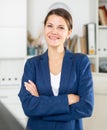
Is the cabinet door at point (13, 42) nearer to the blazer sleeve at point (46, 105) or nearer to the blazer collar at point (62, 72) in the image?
the blazer collar at point (62, 72)

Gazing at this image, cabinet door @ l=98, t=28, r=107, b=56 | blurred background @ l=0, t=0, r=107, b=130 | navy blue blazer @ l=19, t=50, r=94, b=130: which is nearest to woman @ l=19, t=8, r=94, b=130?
navy blue blazer @ l=19, t=50, r=94, b=130

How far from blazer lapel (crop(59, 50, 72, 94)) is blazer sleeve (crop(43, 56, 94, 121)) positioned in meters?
0.07

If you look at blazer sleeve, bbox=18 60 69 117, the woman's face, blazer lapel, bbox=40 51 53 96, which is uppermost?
the woman's face

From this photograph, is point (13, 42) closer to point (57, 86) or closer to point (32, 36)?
point (32, 36)

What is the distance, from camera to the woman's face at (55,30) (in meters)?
1.61

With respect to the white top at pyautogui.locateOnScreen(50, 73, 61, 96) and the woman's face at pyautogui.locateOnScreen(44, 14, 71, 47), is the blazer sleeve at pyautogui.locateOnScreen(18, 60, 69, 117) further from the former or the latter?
the woman's face at pyautogui.locateOnScreen(44, 14, 71, 47)

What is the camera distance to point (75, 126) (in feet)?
5.09

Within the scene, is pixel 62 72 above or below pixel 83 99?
above

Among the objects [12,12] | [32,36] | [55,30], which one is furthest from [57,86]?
[32,36]

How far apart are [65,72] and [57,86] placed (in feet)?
0.35

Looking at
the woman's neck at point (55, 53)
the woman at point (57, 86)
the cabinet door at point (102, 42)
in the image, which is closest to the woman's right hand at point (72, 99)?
the woman at point (57, 86)

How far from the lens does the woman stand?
1503 millimetres

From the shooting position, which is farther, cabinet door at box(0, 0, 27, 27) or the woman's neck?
cabinet door at box(0, 0, 27, 27)

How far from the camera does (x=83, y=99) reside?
155cm
